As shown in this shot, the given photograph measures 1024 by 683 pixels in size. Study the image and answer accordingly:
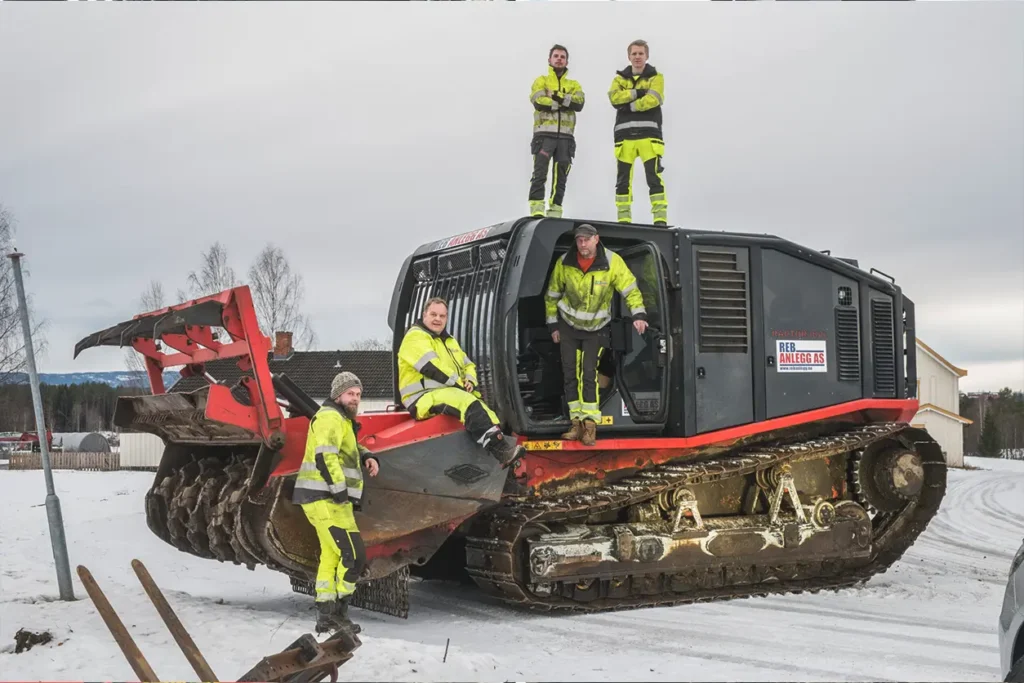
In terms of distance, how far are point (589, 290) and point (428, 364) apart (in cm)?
159

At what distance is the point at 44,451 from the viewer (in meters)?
8.84

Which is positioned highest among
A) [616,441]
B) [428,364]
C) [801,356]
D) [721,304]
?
[721,304]

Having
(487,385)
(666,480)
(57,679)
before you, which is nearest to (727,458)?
(666,480)

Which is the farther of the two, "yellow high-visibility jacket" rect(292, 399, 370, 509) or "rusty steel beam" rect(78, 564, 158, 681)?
"yellow high-visibility jacket" rect(292, 399, 370, 509)

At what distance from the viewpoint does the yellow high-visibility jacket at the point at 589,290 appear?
8.74 meters

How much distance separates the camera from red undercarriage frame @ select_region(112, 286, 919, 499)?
738 cm

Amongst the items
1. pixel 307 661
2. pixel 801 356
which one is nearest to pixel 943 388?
pixel 801 356

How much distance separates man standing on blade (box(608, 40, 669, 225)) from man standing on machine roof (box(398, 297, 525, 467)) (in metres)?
3.17

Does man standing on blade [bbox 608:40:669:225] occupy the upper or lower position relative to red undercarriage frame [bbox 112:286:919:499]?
upper

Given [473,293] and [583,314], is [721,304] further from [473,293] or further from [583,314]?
[473,293]

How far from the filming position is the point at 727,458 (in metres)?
9.59

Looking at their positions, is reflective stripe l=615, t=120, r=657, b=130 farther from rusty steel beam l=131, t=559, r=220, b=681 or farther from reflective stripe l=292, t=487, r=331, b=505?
rusty steel beam l=131, t=559, r=220, b=681

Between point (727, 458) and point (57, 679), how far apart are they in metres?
5.85

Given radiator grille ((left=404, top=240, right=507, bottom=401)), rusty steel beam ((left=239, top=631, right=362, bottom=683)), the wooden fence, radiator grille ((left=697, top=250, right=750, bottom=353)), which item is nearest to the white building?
the wooden fence
